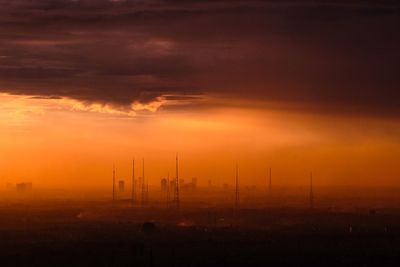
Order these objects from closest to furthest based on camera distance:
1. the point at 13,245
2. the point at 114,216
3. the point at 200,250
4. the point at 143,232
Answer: the point at 200,250, the point at 13,245, the point at 143,232, the point at 114,216

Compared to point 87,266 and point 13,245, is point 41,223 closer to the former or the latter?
point 13,245

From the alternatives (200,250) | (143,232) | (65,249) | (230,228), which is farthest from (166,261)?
(230,228)

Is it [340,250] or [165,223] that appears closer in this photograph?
[340,250]

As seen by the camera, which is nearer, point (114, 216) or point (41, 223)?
point (41, 223)

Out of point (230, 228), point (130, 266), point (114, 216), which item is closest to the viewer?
point (130, 266)

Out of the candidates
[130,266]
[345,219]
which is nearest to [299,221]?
[345,219]

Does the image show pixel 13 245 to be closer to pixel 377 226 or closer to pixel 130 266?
pixel 130 266
